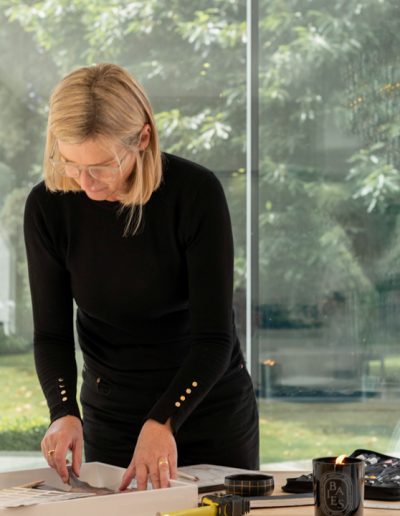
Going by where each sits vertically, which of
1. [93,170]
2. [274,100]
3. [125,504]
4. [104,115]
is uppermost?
[274,100]

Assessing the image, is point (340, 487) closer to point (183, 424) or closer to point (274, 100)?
point (183, 424)

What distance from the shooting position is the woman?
2.12 m

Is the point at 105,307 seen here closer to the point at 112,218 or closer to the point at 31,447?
the point at 112,218

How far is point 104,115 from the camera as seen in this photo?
2.09m

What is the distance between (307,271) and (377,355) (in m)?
0.56

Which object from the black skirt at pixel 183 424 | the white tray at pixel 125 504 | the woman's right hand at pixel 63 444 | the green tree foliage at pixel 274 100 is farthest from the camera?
the green tree foliage at pixel 274 100

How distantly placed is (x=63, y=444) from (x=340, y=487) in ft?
2.14

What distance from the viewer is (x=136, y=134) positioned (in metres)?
2.16

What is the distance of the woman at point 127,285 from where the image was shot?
2123 millimetres

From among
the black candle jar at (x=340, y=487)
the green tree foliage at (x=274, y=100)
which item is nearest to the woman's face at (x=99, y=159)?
the black candle jar at (x=340, y=487)

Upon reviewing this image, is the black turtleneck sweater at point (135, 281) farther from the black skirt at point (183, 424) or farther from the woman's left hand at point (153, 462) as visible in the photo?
the woman's left hand at point (153, 462)

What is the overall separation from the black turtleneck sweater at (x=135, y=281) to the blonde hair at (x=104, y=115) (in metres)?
0.11

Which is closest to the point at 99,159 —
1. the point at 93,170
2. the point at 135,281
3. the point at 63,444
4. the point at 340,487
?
the point at 93,170

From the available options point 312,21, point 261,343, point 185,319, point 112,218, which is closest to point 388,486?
point 185,319
